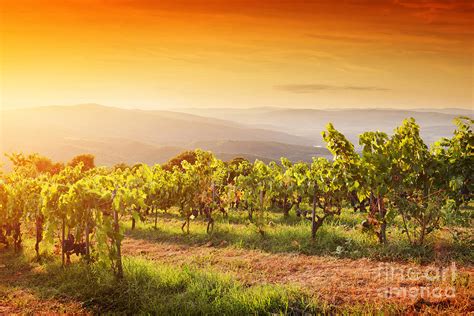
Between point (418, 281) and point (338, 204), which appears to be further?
point (338, 204)

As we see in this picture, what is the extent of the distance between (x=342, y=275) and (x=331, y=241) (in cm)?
338

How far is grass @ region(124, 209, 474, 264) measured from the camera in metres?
10.4

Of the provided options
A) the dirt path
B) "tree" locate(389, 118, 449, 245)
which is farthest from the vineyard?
the dirt path

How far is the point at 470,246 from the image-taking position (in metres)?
10.6

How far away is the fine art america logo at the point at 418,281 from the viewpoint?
→ 759cm

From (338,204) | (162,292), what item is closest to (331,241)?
(338,204)

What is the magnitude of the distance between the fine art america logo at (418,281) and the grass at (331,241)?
852 millimetres

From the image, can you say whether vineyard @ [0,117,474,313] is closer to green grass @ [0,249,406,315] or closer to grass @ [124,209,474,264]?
grass @ [124,209,474,264]

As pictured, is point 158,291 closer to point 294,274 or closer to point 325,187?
point 294,274

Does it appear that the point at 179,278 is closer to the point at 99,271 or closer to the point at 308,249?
the point at 99,271

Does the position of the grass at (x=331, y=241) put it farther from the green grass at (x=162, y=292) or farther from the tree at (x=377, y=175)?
the green grass at (x=162, y=292)

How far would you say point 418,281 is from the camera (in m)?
8.35

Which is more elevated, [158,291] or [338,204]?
[338,204]

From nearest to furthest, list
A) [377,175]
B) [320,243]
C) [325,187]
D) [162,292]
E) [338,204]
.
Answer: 1. [162,292]
2. [377,175]
3. [320,243]
4. [325,187]
5. [338,204]
